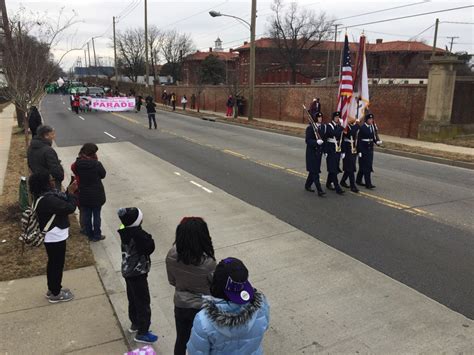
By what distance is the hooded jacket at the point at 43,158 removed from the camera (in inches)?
257

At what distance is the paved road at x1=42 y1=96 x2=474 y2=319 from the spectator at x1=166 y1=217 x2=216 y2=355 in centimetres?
299

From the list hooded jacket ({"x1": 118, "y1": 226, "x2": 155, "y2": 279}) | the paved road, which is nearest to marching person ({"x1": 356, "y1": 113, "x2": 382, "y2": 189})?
the paved road

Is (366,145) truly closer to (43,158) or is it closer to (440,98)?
(43,158)

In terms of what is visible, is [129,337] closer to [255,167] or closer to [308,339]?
[308,339]

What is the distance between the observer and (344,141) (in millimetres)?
10023

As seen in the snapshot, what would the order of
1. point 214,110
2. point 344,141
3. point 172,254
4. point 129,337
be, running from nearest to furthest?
point 172,254 < point 129,337 < point 344,141 < point 214,110

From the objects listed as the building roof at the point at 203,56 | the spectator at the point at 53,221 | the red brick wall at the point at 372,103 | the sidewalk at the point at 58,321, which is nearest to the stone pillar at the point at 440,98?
the red brick wall at the point at 372,103

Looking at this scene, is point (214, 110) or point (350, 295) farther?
point (214, 110)

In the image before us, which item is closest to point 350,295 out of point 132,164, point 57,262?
point 57,262

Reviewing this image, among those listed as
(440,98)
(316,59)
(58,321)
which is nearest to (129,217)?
(58,321)

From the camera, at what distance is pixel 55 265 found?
470 cm

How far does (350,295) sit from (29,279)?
12.4 feet

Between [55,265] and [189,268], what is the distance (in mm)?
2205

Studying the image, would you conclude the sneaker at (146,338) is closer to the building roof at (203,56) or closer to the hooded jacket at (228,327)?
the hooded jacket at (228,327)
